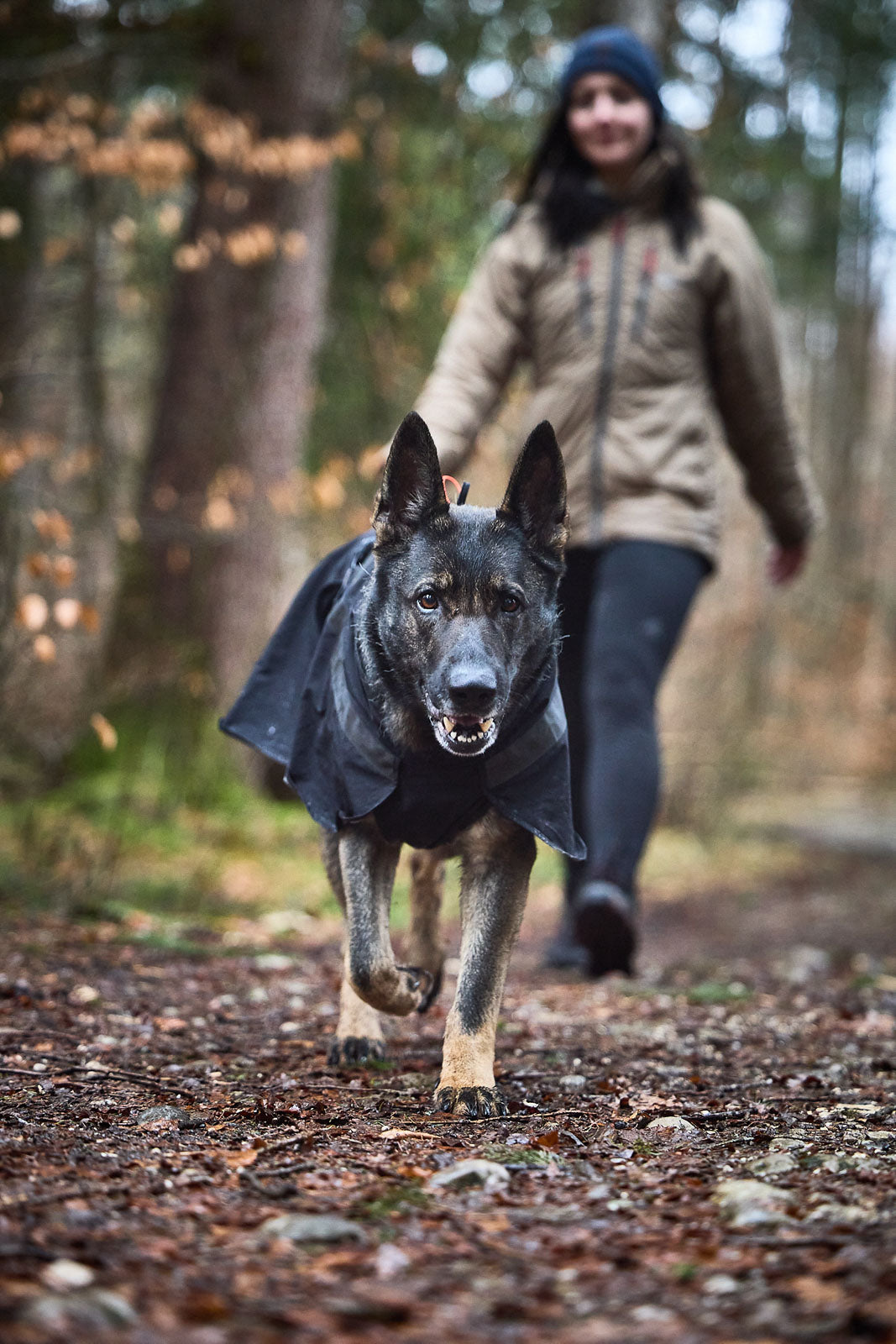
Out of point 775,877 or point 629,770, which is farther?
point 775,877

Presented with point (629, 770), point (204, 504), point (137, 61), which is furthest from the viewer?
point (137, 61)

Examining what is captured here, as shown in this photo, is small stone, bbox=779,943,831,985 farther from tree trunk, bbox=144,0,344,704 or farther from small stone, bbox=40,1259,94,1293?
small stone, bbox=40,1259,94,1293

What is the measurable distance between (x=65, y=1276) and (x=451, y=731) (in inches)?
61.2

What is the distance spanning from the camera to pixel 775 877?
10117 millimetres

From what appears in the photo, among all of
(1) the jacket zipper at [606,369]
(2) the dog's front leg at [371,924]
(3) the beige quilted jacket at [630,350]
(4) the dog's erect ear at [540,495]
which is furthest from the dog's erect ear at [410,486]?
(1) the jacket zipper at [606,369]

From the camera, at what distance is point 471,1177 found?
7.79 feet

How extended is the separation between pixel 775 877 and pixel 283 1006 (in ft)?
21.3

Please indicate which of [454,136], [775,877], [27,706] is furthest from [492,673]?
[454,136]

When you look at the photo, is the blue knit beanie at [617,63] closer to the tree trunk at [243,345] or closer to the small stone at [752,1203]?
the tree trunk at [243,345]

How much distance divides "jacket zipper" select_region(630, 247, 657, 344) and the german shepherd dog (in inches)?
72.3

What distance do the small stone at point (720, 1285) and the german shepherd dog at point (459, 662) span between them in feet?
3.77

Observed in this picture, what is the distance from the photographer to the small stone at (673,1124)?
2.82m

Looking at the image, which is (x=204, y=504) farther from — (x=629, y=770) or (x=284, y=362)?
(x=629, y=770)

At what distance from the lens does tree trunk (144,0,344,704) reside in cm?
800
